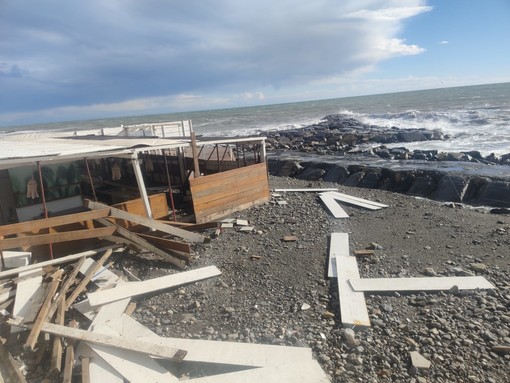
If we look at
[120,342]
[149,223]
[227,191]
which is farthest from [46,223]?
[227,191]

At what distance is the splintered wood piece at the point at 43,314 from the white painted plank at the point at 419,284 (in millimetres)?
5719

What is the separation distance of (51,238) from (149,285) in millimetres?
2694

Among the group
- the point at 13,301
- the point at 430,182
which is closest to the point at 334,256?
the point at 13,301

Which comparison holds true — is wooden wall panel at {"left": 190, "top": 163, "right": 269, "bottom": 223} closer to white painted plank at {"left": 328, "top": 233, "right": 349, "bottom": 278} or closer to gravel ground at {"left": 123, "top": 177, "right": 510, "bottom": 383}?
gravel ground at {"left": 123, "top": 177, "right": 510, "bottom": 383}

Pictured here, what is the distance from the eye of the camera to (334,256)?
29.8ft

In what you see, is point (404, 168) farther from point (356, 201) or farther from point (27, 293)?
point (27, 293)

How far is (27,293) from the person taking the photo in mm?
6914

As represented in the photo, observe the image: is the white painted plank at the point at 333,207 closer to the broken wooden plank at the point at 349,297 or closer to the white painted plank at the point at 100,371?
the broken wooden plank at the point at 349,297

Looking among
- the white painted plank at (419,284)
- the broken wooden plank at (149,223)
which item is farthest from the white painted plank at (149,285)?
the white painted plank at (419,284)

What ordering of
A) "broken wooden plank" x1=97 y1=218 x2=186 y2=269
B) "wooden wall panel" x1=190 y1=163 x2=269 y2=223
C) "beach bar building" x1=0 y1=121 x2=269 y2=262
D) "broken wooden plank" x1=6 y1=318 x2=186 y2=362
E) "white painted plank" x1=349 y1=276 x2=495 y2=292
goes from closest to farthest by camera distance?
"broken wooden plank" x1=6 y1=318 x2=186 y2=362 → "white painted plank" x1=349 y1=276 x2=495 y2=292 → "broken wooden plank" x1=97 y1=218 x2=186 y2=269 → "beach bar building" x1=0 y1=121 x2=269 y2=262 → "wooden wall panel" x1=190 y1=163 x2=269 y2=223

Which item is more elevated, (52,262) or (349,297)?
(52,262)

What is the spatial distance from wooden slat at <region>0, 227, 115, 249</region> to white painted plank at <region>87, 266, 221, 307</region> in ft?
6.48

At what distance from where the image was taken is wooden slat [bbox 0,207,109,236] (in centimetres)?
804

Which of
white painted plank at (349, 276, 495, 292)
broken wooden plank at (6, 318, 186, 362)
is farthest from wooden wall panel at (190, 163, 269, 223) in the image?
broken wooden plank at (6, 318, 186, 362)
